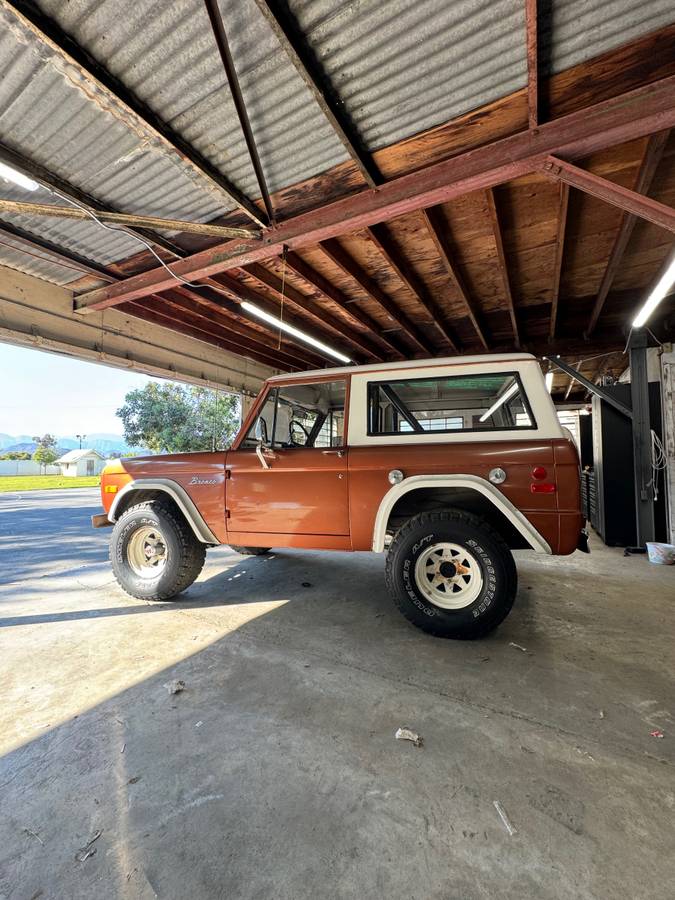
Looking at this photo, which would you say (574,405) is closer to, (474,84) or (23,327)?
(474,84)

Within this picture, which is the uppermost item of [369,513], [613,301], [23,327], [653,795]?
[613,301]

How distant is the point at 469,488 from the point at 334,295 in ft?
11.1

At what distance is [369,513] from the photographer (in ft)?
9.05

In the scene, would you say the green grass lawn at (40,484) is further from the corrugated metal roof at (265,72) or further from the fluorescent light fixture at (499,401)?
the fluorescent light fixture at (499,401)

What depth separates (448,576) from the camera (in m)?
2.67

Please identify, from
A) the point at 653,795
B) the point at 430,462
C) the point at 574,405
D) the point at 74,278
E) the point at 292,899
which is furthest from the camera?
the point at 574,405

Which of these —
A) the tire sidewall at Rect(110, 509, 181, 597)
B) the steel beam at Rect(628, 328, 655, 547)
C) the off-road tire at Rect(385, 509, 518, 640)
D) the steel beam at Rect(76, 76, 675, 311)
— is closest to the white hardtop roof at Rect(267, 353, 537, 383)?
the off-road tire at Rect(385, 509, 518, 640)

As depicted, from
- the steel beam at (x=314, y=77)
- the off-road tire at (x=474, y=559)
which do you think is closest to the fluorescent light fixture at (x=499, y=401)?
the off-road tire at (x=474, y=559)

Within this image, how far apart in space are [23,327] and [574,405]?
13729mm

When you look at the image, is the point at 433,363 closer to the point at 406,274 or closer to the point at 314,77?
the point at 314,77

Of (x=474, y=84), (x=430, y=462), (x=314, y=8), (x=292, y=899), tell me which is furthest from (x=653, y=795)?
(x=314, y=8)

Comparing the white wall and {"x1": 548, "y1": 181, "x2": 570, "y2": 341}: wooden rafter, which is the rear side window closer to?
{"x1": 548, "y1": 181, "x2": 570, "y2": 341}: wooden rafter

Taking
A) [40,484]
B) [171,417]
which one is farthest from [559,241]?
[40,484]

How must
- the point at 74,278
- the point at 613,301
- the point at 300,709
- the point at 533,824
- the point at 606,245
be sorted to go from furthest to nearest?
the point at 613,301 → the point at 74,278 → the point at 606,245 → the point at 300,709 → the point at 533,824
